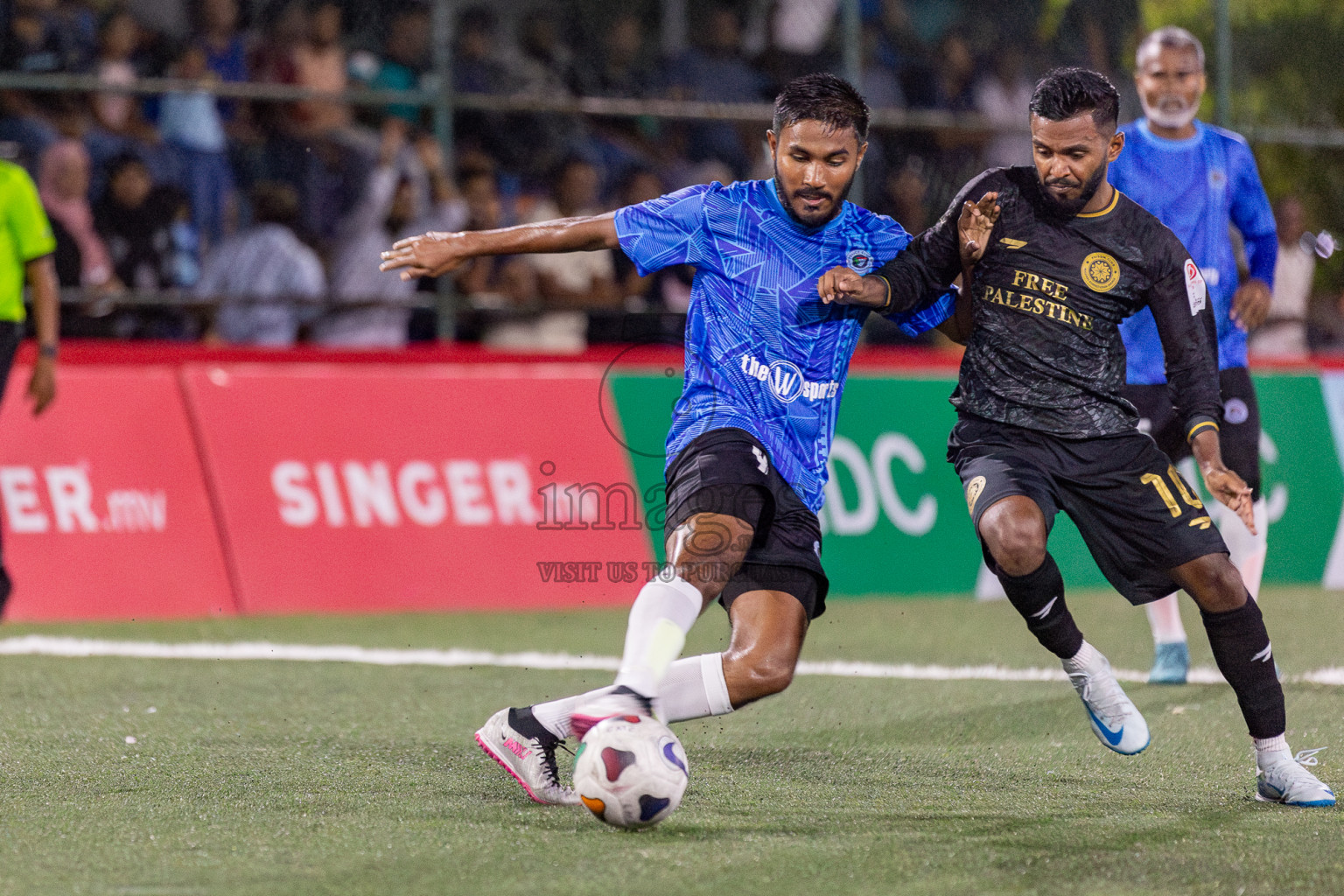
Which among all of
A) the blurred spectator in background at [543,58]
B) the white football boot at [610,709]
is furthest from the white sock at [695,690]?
the blurred spectator in background at [543,58]

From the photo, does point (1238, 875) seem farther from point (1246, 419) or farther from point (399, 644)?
point (399, 644)

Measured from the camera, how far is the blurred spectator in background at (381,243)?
10.2 m

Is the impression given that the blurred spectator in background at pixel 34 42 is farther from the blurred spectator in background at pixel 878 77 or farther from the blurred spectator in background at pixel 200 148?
the blurred spectator in background at pixel 878 77

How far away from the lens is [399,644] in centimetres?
758

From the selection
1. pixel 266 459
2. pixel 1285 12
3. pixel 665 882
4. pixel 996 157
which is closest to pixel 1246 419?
pixel 665 882

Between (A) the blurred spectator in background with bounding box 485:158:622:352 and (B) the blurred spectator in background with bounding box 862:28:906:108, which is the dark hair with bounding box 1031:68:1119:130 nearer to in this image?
(A) the blurred spectator in background with bounding box 485:158:622:352

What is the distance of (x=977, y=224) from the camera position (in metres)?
4.68

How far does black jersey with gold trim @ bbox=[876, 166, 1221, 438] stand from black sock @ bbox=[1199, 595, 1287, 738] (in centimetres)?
57

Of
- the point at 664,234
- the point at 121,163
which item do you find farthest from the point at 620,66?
the point at 664,234

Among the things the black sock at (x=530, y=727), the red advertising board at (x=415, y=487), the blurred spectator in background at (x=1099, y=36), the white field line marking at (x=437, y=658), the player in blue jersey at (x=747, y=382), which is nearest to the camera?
the player in blue jersey at (x=747, y=382)

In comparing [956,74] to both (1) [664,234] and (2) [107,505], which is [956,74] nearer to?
(2) [107,505]

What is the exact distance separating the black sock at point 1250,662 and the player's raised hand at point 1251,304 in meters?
2.08

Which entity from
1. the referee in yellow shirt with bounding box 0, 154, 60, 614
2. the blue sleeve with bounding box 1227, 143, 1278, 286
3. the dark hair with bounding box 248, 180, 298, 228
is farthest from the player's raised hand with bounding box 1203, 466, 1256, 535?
the dark hair with bounding box 248, 180, 298, 228

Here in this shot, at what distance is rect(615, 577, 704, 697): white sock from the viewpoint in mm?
3893
